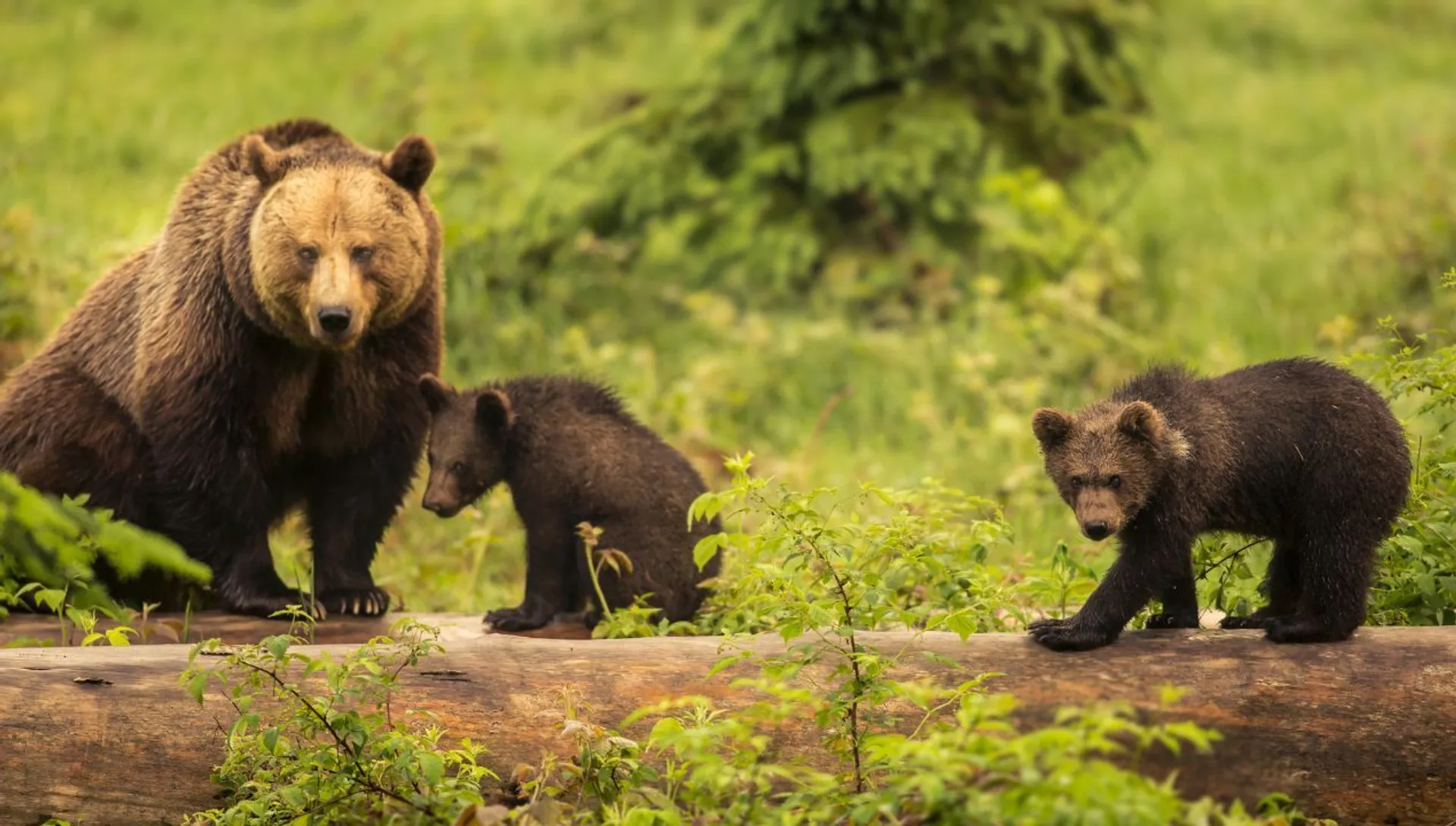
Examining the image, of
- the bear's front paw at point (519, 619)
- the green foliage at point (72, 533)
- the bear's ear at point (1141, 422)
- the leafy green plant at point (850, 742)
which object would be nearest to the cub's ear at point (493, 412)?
the bear's front paw at point (519, 619)


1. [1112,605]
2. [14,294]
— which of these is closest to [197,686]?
[1112,605]

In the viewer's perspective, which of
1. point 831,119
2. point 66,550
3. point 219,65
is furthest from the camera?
point 219,65

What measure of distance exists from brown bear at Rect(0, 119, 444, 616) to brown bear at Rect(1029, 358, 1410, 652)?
8.96ft

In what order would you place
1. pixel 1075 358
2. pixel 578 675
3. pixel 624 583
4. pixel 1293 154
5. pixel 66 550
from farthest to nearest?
pixel 1293 154 < pixel 1075 358 < pixel 624 583 < pixel 578 675 < pixel 66 550

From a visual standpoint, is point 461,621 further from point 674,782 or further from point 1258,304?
point 1258,304

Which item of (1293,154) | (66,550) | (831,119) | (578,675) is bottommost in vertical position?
(578,675)

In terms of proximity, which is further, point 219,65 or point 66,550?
point 219,65

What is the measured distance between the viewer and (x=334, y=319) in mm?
5973

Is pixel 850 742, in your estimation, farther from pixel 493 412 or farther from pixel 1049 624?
pixel 493 412

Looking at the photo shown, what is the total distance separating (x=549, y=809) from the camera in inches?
162

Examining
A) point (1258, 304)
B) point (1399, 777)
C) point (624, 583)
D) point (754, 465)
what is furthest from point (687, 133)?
point (1399, 777)

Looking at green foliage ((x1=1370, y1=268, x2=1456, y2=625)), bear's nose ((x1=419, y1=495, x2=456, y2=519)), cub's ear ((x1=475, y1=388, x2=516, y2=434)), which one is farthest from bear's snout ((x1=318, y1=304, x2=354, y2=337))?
green foliage ((x1=1370, y1=268, x2=1456, y2=625))

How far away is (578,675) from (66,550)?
1467mm

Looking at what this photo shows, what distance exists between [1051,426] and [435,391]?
8.45 feet
